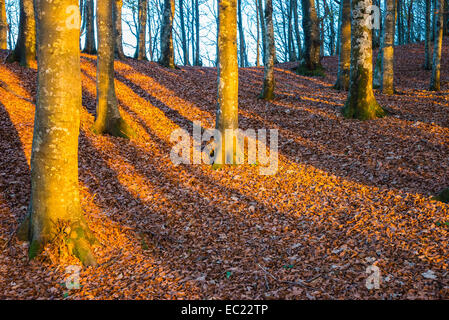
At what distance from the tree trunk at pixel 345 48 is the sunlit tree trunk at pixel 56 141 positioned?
12387 millimetres

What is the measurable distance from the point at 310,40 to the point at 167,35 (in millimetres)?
8328

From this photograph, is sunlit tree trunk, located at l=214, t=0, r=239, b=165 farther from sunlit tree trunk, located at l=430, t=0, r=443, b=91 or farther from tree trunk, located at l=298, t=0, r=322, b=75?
tree trunk, located at l=298, t=0, r=322, b=75

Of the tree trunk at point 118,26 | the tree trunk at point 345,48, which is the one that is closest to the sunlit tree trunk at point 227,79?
the tree trunk at point 345,48

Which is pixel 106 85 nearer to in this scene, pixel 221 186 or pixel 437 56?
pixel 221 186

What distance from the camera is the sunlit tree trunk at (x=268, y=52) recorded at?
43.0ft

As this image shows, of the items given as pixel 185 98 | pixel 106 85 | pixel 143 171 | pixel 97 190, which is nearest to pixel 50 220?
pixel 97 190

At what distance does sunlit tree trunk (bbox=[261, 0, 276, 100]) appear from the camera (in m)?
13.1

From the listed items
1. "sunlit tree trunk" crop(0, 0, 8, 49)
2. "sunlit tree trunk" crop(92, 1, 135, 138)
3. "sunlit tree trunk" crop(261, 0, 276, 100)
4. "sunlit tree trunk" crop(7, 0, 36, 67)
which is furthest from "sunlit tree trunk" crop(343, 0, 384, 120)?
"sunlit tree trunk" crop(0, 0, 8, 49)

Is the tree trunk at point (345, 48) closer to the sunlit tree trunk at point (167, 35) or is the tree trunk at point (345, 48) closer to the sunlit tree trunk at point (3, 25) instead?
the sunlit tree trunk at point (167, 35)

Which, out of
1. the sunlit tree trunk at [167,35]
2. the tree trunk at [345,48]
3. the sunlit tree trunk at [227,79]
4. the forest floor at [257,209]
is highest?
the sunlit tree trunk at [167,35]

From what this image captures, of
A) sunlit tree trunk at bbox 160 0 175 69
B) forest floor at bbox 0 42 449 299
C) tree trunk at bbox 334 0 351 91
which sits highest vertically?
sunlit tree trunk at bbox 160 0 175 69

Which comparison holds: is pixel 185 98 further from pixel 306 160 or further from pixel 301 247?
pixel 301 247

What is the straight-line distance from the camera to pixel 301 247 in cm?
530

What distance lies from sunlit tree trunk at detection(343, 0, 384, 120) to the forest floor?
1.62ft
